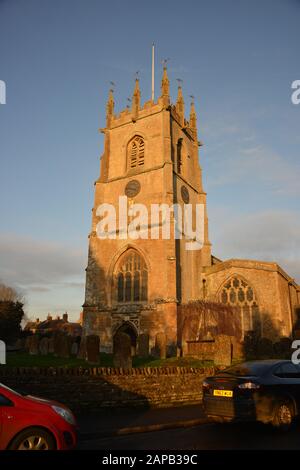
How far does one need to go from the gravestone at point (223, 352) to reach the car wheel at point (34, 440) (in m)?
11.4

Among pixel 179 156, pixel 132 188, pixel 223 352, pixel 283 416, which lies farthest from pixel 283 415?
pixel 179 156

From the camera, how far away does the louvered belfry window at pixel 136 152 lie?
116 ft

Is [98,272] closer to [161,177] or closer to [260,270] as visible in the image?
[161,177]

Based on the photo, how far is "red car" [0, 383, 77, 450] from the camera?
4.87 metres

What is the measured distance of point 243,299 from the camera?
2962cm

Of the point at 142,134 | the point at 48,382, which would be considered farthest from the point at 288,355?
the point at 142,134

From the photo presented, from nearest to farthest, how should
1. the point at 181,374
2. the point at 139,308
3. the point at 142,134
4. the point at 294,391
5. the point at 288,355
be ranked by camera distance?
1. the point at 294,391
2. the point at 181,374
3. the point at 288,355
4. the point at 139,308
5. the point at 142,134

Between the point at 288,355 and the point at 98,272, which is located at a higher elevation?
the point at 98,272

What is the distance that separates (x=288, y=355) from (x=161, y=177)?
17.6 metres

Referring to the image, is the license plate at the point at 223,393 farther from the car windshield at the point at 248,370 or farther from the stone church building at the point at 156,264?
the stone church building at the point at 156,264

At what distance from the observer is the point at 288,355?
21.1 m

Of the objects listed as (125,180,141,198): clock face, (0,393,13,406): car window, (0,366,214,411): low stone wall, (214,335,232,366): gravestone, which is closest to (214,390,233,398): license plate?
(0,366,214,411): low stone wall

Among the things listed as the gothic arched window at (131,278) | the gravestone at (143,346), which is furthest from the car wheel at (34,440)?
the gothic arched window at (131,278)
